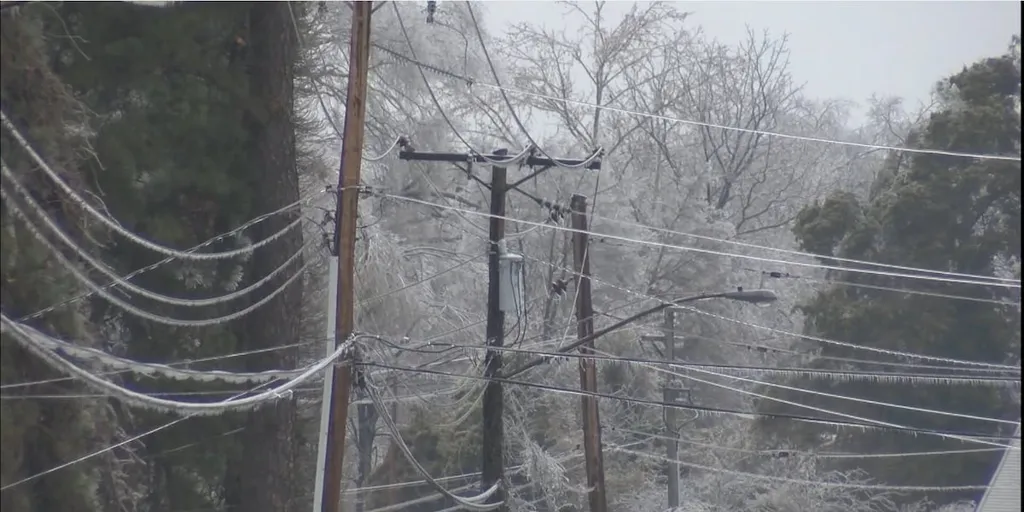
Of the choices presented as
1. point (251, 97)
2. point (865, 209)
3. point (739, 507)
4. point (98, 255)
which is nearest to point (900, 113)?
point (865, 209)

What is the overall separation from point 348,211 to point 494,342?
14.7 feet

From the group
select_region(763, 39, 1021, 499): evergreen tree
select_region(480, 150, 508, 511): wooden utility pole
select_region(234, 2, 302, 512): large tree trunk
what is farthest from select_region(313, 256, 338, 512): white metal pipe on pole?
select_region(763, 39, 1021, 499): evergreen tree

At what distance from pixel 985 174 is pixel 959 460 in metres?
4.90

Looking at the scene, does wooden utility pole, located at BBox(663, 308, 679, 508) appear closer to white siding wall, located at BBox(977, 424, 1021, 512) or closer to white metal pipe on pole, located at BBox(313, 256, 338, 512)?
white siding wall, located at BBox(977, 424, 1021, 512)

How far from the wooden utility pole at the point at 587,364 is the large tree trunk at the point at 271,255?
154 inches

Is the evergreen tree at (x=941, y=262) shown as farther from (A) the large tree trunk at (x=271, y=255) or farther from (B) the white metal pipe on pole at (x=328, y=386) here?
(B) the white metal pipe on pole at (x=328, y=386)

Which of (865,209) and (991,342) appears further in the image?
(865,209)

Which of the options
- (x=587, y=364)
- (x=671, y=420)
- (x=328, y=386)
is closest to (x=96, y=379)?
(x=328, y=386)

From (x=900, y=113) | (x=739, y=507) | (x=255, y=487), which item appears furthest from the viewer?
(x=900, y=113)

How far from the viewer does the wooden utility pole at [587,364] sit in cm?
1517

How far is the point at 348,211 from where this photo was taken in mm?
9609

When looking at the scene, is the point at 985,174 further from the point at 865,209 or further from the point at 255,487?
the point at 255,487

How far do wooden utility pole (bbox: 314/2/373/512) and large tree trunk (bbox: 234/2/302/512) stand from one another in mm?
2822

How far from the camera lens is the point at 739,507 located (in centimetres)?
2433
